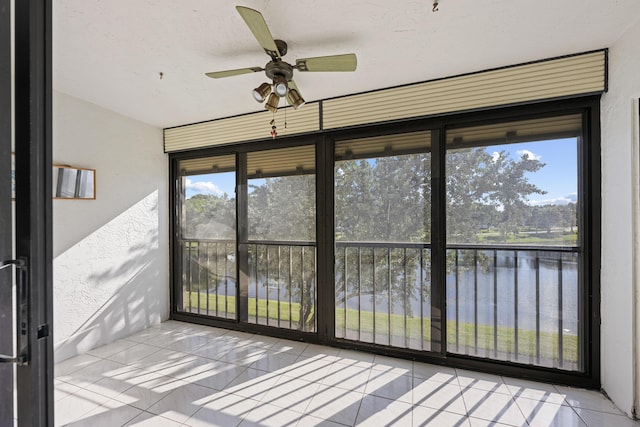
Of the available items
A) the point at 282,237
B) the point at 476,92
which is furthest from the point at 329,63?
the point at 282,237

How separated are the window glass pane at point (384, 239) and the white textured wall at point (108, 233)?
2.28 m

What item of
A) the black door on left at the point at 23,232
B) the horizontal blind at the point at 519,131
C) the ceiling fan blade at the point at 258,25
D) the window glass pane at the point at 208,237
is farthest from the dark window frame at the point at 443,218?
the black door on left at the point at 23,232

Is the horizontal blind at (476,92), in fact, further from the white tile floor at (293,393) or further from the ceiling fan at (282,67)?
the white tile floor at (293,393)

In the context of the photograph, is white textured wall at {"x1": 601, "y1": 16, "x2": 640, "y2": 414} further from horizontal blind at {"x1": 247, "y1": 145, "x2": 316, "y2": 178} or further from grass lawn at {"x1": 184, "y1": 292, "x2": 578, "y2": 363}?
horizontal blind at {"x1": 247, "y1": 145, "x2": 316, "y2": 178}

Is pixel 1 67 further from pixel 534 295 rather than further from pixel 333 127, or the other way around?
pixel 534 295

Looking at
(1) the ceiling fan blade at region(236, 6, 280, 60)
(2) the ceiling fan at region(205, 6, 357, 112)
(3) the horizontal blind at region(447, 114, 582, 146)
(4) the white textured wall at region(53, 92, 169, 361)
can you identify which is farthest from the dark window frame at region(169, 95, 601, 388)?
(1) the ceiling fan blade at region(236, 6, 280, 60)

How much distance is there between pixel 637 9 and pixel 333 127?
208cm

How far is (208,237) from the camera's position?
11.6 ft

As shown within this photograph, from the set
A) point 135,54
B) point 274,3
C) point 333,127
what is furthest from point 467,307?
point 135,54

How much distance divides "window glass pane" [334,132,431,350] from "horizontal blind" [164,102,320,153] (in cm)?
45

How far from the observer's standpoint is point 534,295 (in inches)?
91.8

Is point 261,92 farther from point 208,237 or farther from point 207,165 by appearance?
point 208,237

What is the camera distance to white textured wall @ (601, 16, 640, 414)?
70.1 inches

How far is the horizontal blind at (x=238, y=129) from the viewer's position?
9.43 ft
